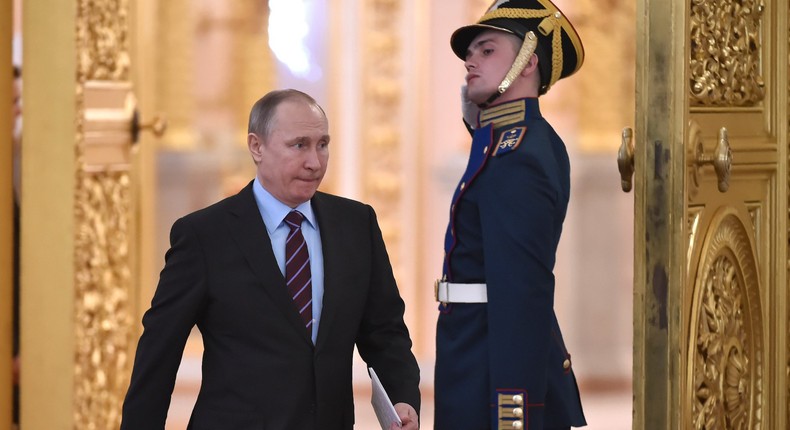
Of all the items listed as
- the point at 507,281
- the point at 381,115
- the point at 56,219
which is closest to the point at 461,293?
the point at 507,281

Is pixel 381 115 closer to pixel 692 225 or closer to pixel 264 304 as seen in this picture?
pixel 692 225

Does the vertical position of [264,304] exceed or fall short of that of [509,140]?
it falls short

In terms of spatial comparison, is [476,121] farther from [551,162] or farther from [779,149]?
[779,149]

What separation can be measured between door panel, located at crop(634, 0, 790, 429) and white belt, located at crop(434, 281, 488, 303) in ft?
1.08

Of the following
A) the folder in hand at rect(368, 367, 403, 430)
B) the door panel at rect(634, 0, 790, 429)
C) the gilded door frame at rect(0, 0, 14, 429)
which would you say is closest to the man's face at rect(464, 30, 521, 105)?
the door panel at rect(634, 0, 790, 429)

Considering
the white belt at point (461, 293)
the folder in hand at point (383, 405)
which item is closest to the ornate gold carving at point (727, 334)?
the white belt at point (461, 293)

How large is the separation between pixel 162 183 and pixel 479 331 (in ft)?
14.2

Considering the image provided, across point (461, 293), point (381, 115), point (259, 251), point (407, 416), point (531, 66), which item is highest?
point (381, 115)

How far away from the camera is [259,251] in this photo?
242 centimetres

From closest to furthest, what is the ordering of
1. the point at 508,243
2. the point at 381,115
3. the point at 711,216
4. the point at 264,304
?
the point at 264,304
the point at 508,243
the point at 711,216
the point at 381,115

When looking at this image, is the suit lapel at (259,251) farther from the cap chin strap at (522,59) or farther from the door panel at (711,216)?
the door panel at (711,216)

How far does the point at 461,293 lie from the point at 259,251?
548 mm

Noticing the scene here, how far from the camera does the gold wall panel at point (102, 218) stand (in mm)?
3941

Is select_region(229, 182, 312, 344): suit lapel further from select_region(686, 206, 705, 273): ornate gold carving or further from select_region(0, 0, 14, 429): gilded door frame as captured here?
select_region(0, 0, 14, 429): gilded door frame
